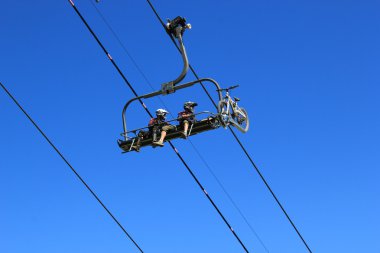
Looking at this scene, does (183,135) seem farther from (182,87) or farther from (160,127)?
(182,87)

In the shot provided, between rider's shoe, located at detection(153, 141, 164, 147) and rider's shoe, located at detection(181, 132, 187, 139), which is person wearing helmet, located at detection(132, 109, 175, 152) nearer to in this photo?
rider's shoe, located at detection(153, 141, 164, 147)

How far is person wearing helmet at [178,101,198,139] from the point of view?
1152cm

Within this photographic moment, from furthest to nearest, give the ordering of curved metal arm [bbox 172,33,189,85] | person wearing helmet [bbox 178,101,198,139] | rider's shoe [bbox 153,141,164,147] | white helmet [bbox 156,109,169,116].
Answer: white helmet [bbox 156,109,169,116]
rider's shoe [bbox 153,141,164,147]
person wearing helmet [bbox 178,101,198,139]
curved metal arm [bbox 172,33,189,85]

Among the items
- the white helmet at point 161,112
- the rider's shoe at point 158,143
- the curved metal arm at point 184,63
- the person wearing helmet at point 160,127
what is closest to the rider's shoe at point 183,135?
the person wearing helmet at point 160,127

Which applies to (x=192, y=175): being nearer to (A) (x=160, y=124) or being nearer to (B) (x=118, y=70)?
(A) (x=160, y=124)

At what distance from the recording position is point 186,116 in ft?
37.7

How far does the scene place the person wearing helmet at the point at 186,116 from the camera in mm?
11517

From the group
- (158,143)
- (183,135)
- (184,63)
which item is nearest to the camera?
(184,63)

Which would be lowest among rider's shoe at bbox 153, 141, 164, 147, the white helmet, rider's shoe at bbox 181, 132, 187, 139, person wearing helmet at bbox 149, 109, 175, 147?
Result: rider's shoe at bbox 153, 141, 164, 147

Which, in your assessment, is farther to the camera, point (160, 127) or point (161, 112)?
point (161, 112)

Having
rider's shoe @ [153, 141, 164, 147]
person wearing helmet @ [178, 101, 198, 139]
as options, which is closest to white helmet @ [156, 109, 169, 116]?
person wearing helmet @ [178, 101, 198, 139]

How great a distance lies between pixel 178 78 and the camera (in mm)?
10672

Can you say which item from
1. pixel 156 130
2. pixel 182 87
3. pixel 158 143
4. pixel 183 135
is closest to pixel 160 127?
pixel 156 130

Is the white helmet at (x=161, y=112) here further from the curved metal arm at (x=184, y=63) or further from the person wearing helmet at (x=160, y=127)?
the curved metal arm at (x=184, y=63)
